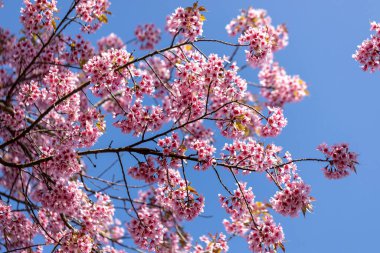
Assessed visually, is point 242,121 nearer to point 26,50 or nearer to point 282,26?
point 26,50

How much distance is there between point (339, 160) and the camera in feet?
19.2

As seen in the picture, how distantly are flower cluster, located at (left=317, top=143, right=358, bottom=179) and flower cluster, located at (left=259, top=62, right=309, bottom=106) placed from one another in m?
7.08

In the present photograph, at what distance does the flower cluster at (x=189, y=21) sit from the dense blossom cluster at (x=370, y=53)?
270 cm

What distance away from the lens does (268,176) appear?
6250mm

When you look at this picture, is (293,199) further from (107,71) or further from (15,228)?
(15,228)

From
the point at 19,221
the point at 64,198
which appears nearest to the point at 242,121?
the point at 64,198

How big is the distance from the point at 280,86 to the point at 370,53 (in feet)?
20.8

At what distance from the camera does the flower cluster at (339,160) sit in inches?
230

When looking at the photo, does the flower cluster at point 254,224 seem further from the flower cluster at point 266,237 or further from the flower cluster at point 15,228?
the flower cluster at point 15,228

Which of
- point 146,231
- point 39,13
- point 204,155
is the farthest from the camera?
point 39,13

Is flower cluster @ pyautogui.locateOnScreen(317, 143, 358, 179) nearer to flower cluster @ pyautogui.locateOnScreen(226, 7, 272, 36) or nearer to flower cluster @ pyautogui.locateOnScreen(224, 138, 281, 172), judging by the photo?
flower cluster @ pyautogui.locateOnScreen(224, 138, 281, 172)

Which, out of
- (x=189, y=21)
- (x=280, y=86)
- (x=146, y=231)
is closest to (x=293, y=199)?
(x=146, y=231)

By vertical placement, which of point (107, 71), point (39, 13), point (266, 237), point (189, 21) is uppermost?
point (39, 13)

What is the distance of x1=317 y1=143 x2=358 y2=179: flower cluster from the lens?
584 cm
